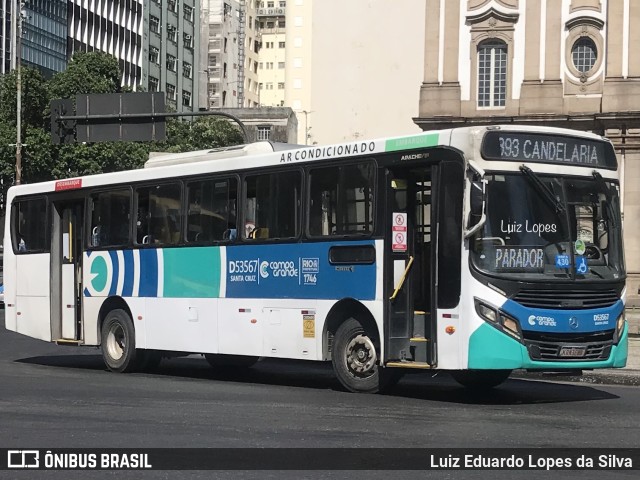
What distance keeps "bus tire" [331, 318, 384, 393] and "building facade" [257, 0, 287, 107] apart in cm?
14735

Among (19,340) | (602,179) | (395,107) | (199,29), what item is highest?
(199,29)

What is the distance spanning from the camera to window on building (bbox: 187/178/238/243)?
64.0 feet

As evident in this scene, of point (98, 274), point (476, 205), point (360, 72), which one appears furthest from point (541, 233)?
point (360, 72)

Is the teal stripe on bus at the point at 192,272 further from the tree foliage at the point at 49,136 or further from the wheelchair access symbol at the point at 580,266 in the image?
the tree foliage at the point at 49,136

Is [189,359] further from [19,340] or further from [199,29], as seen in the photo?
[199,29]

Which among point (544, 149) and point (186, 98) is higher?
point (186, 98)

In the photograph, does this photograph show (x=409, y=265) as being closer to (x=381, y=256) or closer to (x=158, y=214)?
(x=381, y=256)

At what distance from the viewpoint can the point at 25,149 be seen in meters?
66.8

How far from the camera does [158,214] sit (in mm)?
21016

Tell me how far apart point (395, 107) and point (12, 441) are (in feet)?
211

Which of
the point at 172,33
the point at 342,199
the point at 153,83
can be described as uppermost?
the point at 172,33

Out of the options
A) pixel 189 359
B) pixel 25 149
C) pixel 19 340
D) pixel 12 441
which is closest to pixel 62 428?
pixel 12 441

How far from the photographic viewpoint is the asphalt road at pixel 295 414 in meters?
12.1

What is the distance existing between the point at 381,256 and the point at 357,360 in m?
1.33
